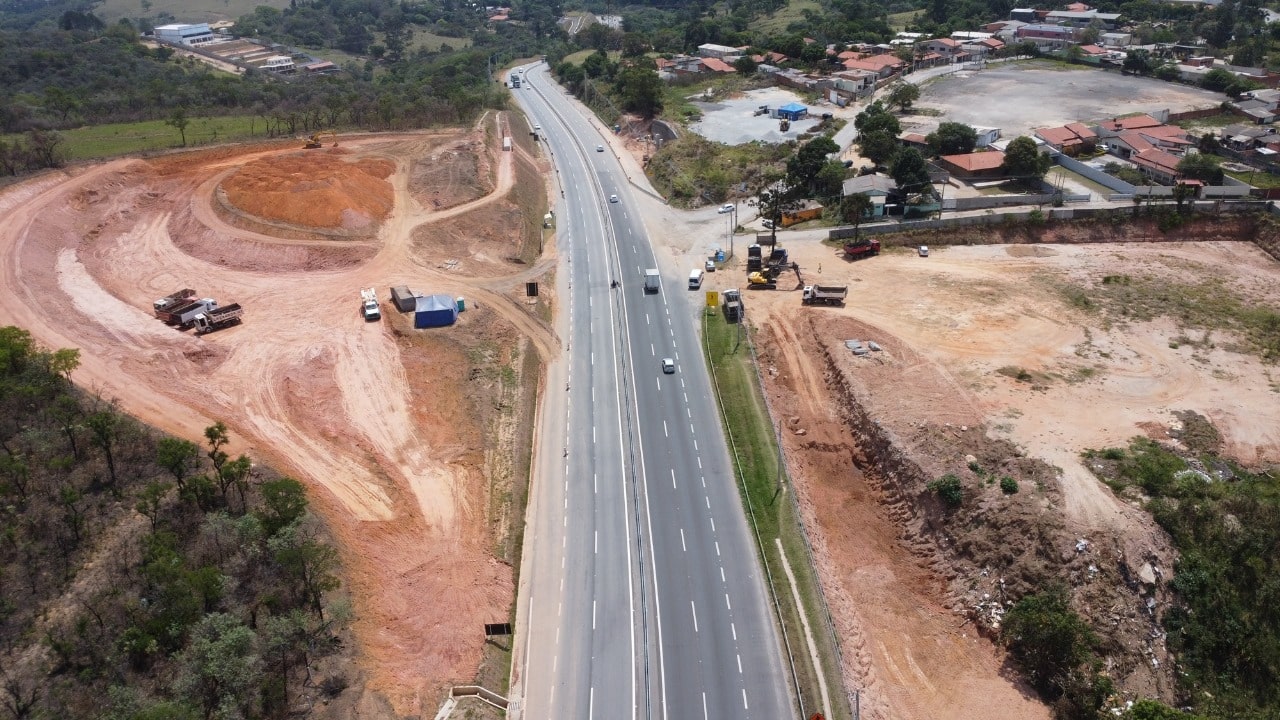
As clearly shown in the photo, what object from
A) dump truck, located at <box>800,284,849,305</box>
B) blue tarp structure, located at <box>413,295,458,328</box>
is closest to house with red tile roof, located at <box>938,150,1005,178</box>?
dump truck, located at <box>800,284,849,305</box>

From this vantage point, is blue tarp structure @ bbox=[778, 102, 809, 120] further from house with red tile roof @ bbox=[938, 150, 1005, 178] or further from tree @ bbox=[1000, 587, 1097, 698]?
tree @ bbox=[1000, 587, 1097, 698]

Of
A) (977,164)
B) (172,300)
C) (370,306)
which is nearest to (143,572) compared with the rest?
(370,306)

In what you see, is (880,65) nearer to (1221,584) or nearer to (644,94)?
(644,94)

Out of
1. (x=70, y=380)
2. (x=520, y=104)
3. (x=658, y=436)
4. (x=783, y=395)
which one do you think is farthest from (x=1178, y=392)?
(x=520, y=104)

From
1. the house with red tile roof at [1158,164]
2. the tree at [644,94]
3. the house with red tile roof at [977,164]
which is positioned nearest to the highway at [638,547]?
the house with red tile roof at [977,164]

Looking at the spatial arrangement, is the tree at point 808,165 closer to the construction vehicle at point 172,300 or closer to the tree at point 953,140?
the tree at point 953,140

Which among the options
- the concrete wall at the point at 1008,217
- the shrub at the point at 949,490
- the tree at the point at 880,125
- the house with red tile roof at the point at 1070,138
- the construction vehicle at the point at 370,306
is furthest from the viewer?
the tree at the point at 880,125

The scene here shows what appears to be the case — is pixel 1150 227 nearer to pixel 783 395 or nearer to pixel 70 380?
pixel 783 395

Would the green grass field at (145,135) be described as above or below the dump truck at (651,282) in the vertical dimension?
above
